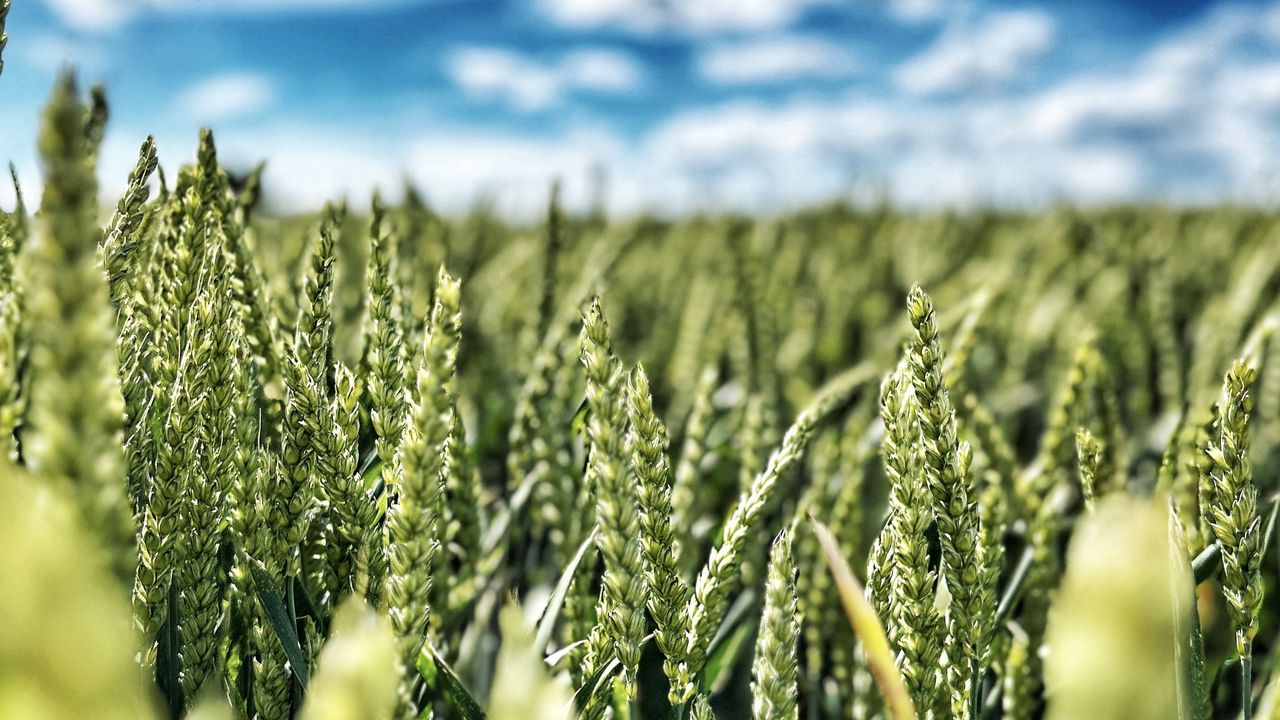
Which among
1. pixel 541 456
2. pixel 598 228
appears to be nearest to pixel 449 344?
pixel 541 456

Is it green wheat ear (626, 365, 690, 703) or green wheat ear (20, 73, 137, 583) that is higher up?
green wheat ear (626, 365, 690, 703)

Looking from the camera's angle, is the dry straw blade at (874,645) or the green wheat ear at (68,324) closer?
the green wheat ear at (68,324)

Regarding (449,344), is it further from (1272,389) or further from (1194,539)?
(1272,389)

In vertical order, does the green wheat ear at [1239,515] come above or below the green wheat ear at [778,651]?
above

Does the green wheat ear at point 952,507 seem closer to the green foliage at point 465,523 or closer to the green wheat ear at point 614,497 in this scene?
the green foliage at point 465,523

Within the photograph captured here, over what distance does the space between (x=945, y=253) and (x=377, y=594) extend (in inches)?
93.4

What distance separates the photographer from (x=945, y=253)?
100 inches

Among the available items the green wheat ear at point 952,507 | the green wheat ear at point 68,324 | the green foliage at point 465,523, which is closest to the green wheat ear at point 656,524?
the green foliage at point 465,523

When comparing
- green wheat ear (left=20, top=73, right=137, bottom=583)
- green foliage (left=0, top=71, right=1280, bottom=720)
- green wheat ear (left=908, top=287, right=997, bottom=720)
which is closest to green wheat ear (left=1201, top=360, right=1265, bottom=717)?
green foliage (left=0, top=71, right=1280, bottom=720)

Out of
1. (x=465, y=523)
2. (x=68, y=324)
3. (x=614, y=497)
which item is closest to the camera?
(x=68, y=324)

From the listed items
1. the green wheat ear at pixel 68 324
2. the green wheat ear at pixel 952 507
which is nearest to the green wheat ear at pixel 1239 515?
the green wheat ear at pixel 952 507

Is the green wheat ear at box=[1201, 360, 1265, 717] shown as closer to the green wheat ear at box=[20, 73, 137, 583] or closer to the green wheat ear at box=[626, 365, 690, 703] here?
the green wheat ear at box=[626, 365, 690, 703]

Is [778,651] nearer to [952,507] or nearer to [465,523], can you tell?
[952,507]

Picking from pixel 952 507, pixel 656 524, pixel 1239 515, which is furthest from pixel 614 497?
pixel 1239 515
